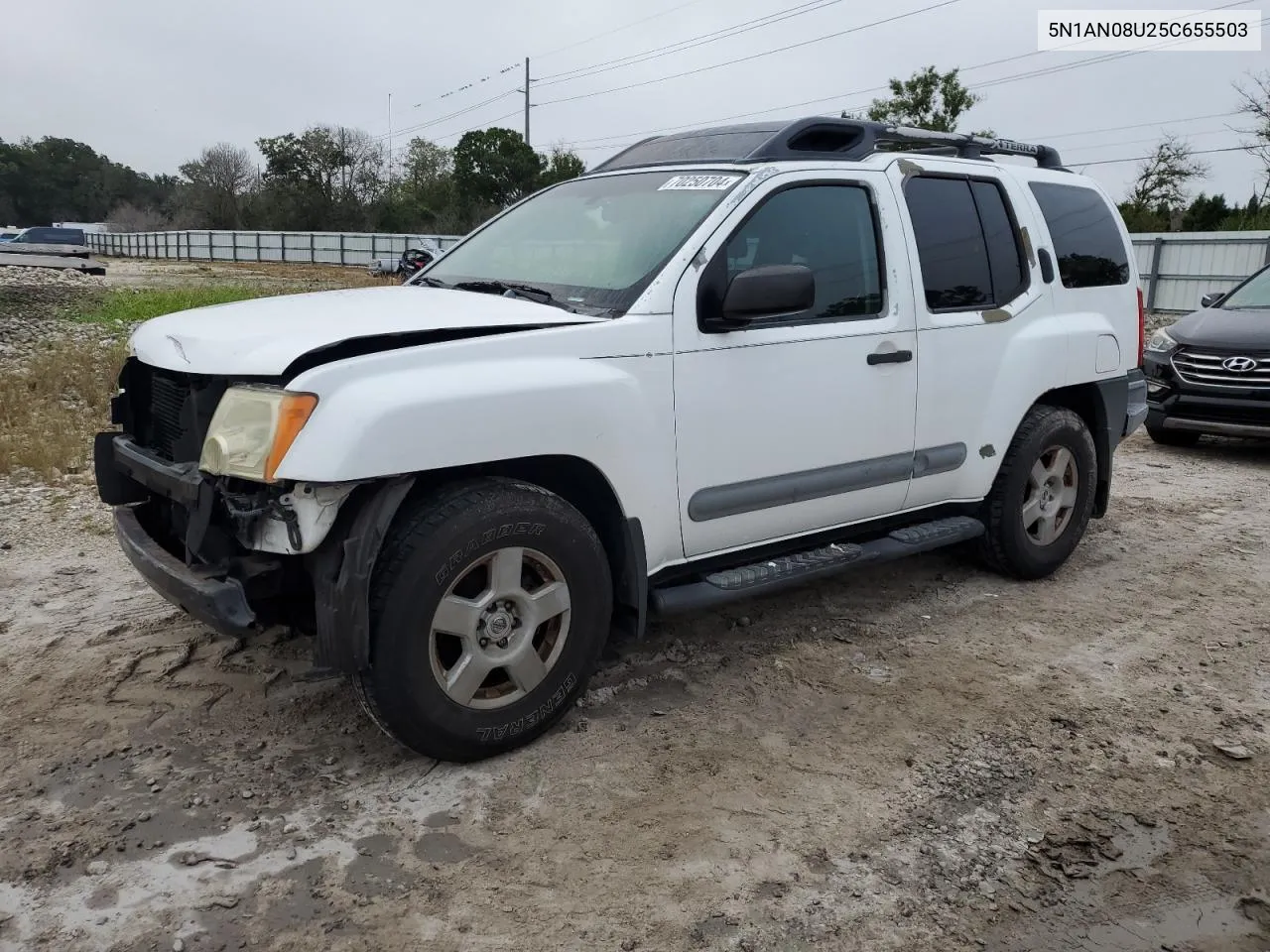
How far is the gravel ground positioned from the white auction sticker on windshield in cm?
187

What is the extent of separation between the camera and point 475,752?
3201 millimetres

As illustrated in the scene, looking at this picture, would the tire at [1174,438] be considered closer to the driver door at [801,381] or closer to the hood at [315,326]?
the driver door at [801,381]

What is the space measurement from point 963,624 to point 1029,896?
2039mm

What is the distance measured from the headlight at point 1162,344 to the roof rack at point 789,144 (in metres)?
4.73

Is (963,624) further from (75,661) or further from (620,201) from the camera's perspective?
(75,661)

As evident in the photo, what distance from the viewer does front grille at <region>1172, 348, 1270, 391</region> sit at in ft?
26.0

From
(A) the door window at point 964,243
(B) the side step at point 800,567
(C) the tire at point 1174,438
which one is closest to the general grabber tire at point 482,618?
(B) the side step at point 800,567

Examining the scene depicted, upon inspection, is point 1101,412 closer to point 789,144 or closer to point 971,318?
point 971,318

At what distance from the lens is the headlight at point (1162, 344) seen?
8.63 meters

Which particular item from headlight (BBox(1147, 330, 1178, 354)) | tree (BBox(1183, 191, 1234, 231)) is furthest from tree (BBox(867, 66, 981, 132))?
headlight (BBox(1147, 330, 1178, 354))

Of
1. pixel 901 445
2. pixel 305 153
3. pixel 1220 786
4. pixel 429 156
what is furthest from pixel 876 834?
pixel 429 156

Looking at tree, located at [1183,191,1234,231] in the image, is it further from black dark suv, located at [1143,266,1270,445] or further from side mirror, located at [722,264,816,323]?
side mirror, located at [722,264,816,323]

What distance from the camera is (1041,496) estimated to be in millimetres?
5078

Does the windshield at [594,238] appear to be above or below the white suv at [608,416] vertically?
above
